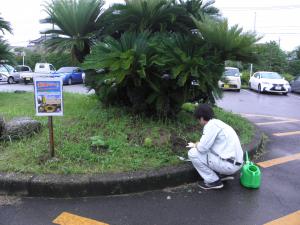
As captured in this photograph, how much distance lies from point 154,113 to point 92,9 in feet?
7.04

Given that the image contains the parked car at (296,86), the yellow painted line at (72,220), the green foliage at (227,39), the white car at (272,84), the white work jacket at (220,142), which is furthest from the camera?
the parked car at (296,86)

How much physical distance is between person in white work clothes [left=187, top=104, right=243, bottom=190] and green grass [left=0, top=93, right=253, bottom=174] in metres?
0.42

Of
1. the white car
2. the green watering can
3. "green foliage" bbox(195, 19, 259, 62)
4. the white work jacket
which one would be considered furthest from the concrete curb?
the white car

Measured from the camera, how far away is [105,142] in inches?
168

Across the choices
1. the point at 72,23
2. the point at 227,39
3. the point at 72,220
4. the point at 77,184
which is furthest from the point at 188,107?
the point at 72,220

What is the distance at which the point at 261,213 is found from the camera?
321 cm

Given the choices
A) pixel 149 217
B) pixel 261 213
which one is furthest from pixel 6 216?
pixel 261 213

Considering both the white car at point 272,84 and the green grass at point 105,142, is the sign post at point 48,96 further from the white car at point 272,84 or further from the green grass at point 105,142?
the white car at point 272,84

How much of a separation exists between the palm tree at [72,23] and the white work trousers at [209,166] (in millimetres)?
3057

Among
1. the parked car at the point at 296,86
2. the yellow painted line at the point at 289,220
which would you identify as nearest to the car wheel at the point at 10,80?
the parked car at the point at 296,86

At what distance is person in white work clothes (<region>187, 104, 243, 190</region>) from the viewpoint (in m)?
3.60

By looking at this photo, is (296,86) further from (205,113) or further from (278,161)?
(205,113)

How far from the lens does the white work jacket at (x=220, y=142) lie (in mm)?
3588

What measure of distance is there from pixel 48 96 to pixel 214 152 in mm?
2076
